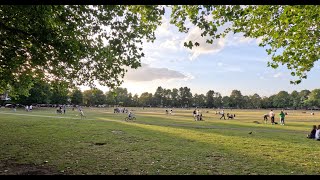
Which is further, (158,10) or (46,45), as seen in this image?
(46,45)

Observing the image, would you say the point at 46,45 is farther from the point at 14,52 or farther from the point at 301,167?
the point at 301,167

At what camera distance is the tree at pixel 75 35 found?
11.2m

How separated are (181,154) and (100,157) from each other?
14.4 feet

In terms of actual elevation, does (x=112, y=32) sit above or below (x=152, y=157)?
above

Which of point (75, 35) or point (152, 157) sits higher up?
point (75, 35)

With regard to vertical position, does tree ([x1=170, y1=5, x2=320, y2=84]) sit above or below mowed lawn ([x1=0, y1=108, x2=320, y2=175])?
above

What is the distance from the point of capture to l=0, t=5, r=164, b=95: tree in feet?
36.6

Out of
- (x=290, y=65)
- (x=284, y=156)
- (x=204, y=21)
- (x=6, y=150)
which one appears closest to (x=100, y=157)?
(x=6, y=150)

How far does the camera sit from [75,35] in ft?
Result: 44.7

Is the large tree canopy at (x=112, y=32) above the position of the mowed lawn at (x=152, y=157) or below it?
above

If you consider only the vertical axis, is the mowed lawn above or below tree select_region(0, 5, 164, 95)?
below

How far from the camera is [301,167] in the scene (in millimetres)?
14289
